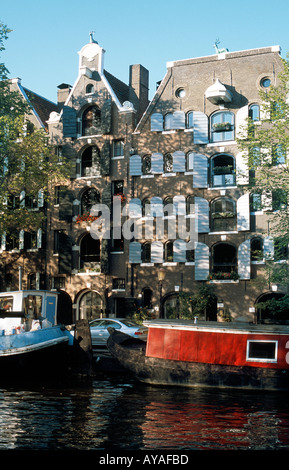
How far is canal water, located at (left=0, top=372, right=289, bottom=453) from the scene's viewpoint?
468 inches

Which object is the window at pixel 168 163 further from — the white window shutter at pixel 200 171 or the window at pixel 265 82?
the window at pixel 265 82

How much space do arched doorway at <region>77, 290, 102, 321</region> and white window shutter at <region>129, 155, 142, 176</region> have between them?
7.91 metres

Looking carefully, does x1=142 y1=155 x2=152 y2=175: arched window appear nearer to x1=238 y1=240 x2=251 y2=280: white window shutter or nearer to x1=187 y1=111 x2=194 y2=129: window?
x1=187 y1=111 x2=194 y2=129: window

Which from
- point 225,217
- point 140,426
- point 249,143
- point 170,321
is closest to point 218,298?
point 225,217

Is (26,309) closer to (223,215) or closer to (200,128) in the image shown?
(223,215)

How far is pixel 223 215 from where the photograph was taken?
108ft

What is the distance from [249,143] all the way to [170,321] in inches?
428

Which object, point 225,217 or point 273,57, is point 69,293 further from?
point 273,57

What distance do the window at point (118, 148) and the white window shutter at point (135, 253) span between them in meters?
6.18

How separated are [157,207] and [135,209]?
144cm

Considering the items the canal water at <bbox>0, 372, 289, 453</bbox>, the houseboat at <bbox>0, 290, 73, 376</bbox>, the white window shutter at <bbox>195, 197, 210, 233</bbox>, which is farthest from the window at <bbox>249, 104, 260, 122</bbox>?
the canal water at <bbox>0, 372, 289, 453</bbox>

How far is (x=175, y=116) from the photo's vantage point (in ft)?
115

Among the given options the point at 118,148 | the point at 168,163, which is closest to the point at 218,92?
the point at 168,163

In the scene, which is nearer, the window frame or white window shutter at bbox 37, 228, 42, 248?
the window frame
